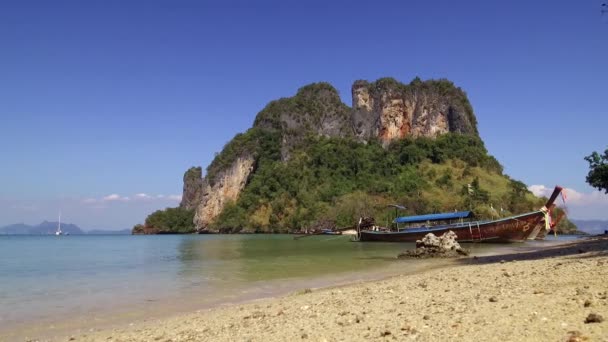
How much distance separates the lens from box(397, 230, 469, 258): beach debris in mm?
26375

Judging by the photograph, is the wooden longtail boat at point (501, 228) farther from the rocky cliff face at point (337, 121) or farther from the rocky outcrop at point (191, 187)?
the rocky outcrop at point (191, 187)

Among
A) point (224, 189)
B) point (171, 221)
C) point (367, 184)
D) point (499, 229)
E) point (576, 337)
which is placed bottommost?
point (499, 229)

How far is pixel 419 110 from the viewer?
121 meters

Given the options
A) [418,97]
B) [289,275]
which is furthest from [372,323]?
[418,97]

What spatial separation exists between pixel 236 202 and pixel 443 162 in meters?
59.7

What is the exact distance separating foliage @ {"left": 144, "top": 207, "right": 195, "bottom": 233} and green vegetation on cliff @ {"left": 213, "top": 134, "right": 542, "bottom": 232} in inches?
804

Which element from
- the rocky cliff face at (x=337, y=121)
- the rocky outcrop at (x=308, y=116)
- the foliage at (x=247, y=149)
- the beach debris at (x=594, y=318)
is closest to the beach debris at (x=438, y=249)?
the beach debris at (x=594, y=318)

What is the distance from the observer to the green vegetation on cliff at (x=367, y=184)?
3273 inches

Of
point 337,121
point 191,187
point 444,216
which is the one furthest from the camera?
point 191,187

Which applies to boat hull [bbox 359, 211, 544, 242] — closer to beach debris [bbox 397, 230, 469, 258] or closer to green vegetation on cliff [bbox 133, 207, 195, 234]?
beach debris [bbox 397, 230, 469, 258]

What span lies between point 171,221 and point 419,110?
86.6 metres

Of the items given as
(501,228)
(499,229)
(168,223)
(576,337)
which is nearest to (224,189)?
(168,223)

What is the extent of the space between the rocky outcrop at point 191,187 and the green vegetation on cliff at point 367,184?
118ft

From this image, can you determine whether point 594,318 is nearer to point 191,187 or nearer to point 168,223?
A: point 168,223
